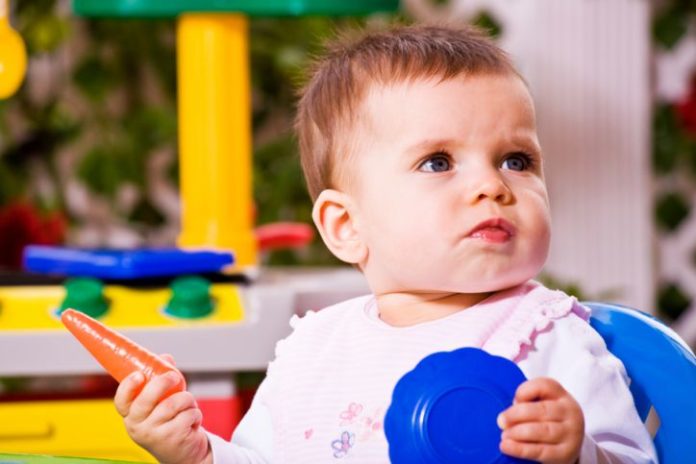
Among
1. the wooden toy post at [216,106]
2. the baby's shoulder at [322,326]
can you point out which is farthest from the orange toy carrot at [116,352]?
the wooden toy post at [216,106]

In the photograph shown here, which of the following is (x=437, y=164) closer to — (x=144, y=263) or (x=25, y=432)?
(x=144, y=263)

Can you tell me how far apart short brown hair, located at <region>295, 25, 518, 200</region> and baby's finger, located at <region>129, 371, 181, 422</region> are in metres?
0.22

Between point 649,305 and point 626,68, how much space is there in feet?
1.44

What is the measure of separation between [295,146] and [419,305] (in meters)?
1.58

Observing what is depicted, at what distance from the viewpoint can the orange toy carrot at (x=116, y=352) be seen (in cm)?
77

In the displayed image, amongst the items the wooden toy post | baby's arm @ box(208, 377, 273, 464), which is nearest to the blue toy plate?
baby's arm @ box(208, 377, 273, 464)

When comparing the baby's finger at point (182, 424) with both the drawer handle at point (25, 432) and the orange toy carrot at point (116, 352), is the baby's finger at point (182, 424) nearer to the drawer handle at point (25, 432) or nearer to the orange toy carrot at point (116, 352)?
the orange toy carrot at point (116, 352)

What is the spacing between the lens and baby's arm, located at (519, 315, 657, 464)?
737 millimetres

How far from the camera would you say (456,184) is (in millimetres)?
812

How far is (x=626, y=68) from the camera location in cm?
212

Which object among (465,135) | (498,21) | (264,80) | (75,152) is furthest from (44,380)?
(465,135)

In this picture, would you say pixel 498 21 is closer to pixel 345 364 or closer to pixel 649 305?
pixel 649 305

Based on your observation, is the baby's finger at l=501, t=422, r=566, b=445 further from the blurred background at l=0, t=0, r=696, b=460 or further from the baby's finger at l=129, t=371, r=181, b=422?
the blurred background at l=0, t=0, r=696, b=460

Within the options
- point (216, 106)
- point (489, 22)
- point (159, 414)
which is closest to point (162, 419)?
point (159, 414)
